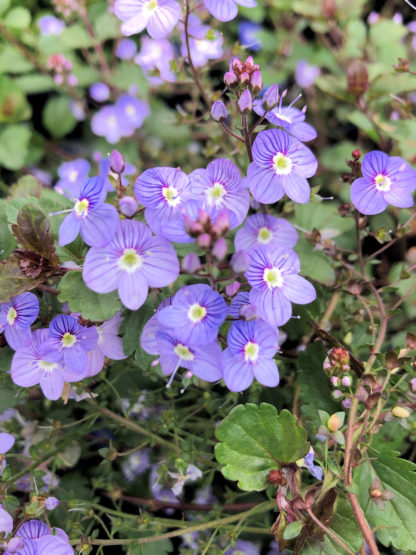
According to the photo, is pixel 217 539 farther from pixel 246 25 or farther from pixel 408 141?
pixel 246 25

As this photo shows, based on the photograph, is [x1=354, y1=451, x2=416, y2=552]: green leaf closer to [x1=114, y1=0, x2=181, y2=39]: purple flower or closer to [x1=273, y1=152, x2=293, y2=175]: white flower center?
[x1=273, y1=152, x2=293, y2=175]: white flower center

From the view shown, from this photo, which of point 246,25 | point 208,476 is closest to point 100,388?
point 208,476

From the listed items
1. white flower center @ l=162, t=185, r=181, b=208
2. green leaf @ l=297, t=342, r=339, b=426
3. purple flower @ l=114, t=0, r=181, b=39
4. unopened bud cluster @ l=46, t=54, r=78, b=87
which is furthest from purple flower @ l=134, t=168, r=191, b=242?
unopened bud cluster @ l=46, t=54, r=78, b=87

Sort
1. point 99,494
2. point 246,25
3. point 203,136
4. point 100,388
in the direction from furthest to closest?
point 246,25, point 203,136, point 99,494, point 100,388

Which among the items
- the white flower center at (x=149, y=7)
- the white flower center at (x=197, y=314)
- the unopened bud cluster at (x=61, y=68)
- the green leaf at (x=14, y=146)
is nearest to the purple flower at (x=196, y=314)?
the white flower center at (x=197, y=314)

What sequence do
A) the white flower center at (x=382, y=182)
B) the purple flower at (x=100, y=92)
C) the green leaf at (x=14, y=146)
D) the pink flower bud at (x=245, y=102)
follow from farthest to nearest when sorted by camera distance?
the purple flower at (x=100, y=92) → the green leaf at (x=14, y=146) → the white flower center at (x=382, y=182) → the pink flower bud at (x=245, y=102)

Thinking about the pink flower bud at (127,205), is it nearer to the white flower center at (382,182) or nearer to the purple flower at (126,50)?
the white flower center at (382,182)
